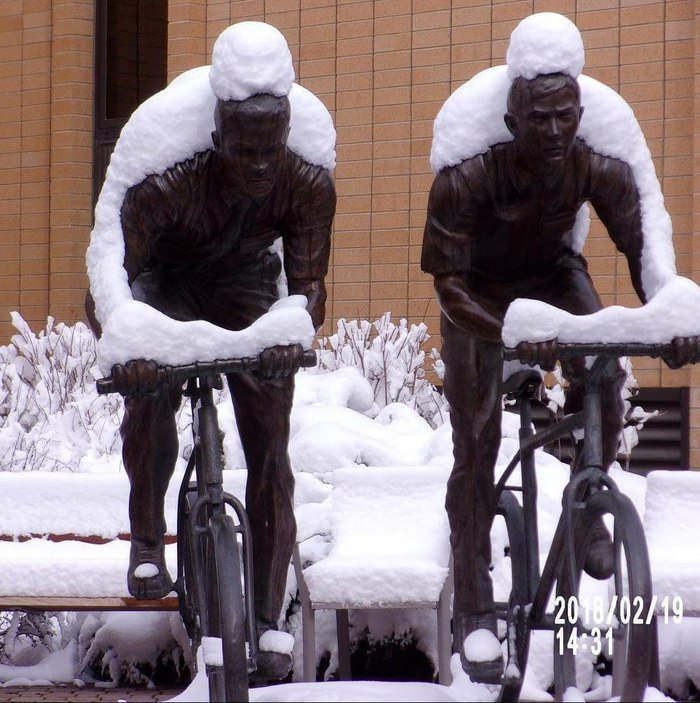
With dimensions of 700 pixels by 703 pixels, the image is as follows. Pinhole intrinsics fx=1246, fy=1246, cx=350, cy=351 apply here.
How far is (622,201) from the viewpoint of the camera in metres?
3.89

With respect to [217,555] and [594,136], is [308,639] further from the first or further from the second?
[594,136]

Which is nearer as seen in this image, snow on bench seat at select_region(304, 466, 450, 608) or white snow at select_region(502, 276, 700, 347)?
white snow at select_region(502, 276, 700, 347)

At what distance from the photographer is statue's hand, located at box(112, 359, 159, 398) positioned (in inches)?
135

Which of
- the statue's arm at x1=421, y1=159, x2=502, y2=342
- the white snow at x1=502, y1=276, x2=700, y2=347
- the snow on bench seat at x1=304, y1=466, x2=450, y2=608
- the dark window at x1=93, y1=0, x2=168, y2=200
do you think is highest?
the dark window at x1=93, y1=0, x2=168, y2=200

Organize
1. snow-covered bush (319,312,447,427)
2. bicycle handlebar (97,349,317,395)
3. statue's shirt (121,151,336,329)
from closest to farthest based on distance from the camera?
bicycle handlebar (97,349,317,395) < statue's shirt (121,151,336,329) < snow-covered bush (319,312,447,427)

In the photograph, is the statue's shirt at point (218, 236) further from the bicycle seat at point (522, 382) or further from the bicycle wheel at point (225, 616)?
the bicycle wheel at point (225, 616)

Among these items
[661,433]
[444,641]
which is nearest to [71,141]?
[661,433]

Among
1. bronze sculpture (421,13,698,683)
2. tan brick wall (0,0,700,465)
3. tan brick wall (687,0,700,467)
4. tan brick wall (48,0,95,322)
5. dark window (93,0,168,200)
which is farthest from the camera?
dark window (93,0,168,200)

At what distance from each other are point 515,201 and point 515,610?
1.32 metres

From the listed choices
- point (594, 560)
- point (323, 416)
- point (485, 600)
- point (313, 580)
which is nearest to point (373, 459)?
point (323, 416)

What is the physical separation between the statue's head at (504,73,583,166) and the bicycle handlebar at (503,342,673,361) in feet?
1.91

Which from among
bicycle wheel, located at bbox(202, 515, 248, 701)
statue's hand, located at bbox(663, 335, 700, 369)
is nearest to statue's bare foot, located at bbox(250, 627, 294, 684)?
bicycle wheel, located at bbox(202, 515, 248, 701)

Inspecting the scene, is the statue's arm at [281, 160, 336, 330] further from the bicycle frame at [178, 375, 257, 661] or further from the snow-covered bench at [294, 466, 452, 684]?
the snow-covered bench at [294, 466, 452, 684]

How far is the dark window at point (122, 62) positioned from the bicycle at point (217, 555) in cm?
653
